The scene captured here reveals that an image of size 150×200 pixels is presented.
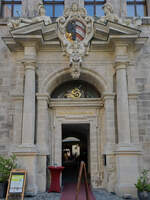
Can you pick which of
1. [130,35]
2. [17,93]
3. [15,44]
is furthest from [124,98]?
[15,44]

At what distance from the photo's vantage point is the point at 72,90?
10.5m

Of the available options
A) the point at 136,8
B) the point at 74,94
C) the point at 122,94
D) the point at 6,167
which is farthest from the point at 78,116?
the point at 136,8

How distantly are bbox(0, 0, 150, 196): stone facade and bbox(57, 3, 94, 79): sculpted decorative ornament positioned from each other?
4 centimetres

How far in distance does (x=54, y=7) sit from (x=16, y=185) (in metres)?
7.81

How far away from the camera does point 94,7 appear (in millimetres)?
11352

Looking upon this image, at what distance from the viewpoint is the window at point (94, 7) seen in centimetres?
1127

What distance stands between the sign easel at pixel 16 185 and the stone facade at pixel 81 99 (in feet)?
2.50

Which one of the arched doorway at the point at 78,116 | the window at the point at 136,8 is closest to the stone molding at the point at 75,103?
the arched doorway at the point at 78,116

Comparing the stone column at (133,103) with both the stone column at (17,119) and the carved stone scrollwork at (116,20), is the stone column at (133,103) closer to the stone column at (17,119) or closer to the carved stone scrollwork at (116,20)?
the carved stone scrollwork at (116,20)

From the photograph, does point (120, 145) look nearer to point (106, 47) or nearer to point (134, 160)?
point (134, 160)

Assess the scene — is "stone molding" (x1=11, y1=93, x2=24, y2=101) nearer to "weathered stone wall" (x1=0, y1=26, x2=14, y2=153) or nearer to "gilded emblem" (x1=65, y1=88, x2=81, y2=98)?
"weathered stone wall" (x1=0, y1=26, x2=14, y2=153)

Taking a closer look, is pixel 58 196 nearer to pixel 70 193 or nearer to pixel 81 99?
pixel 70 193

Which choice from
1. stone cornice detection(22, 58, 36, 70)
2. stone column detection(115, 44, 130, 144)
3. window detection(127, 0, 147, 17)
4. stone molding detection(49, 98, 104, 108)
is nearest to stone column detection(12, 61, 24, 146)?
stone cornice detection(22, 58, 36, 70)

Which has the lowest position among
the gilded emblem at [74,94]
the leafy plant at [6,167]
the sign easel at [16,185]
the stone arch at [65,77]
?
the sign easel at [16,185]
